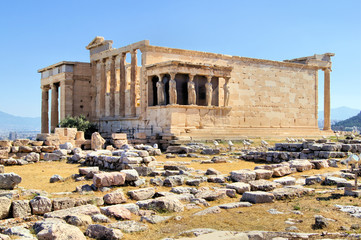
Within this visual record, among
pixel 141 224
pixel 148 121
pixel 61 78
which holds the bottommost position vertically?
pixel 141 224

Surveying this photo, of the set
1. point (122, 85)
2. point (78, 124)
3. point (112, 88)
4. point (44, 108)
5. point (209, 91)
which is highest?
point (122, 85)

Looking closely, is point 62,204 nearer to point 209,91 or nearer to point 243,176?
point 243,176

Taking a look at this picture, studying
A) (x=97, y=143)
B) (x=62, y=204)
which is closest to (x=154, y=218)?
(x=62, y=204)

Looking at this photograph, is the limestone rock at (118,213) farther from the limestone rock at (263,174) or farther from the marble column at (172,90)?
the marble column at (172,90)

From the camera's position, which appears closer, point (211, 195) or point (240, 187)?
point (211, 195)

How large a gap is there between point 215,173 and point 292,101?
2022 cm

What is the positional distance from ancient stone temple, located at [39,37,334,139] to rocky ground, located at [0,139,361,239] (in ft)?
31.5

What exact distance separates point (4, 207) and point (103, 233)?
6.93 feet

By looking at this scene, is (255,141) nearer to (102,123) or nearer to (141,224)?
(102,123)

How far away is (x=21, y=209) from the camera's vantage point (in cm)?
745

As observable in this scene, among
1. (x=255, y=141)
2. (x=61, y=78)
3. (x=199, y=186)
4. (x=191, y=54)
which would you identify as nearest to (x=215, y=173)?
(x=199, y=186)

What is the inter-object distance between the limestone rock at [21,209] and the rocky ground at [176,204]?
0.06ft

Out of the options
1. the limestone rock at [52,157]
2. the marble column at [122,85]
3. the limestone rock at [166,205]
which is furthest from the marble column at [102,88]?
the limestone rock at [166,205]

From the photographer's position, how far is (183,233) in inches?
258
